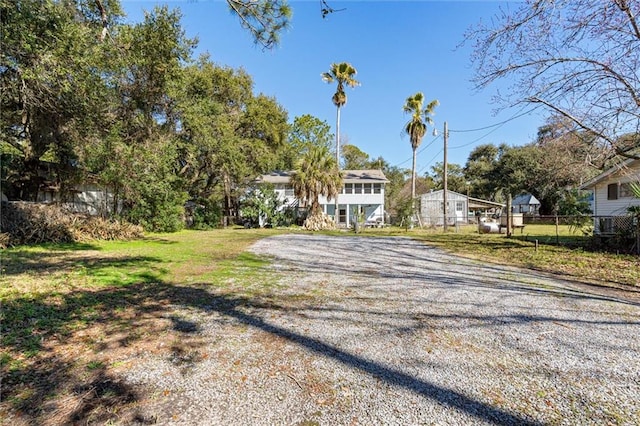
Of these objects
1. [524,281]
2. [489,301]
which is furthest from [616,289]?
[489,301]

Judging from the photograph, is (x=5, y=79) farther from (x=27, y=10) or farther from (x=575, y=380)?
(x=575, y=380)

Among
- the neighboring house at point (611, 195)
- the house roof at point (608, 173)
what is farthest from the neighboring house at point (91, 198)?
the house roof at point (608, 173)

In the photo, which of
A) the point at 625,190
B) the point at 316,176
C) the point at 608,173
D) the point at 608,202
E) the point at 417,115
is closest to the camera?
the point at 608,173

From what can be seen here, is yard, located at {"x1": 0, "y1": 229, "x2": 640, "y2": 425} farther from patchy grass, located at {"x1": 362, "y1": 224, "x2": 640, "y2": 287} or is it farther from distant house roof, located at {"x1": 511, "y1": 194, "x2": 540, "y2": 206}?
distant house roof, located at {"x1": 511, "y1": 194, "x2": 540, "y2": 206}

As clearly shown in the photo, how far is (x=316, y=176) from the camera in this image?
67.5ft

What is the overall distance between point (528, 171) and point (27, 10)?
4310 cm

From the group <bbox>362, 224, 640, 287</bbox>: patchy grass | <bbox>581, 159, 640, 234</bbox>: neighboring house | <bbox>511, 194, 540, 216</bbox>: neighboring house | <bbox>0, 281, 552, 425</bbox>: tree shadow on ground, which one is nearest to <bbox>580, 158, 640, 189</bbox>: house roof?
<bbox>581, 159, 640, 234</bbox>: neighboring house

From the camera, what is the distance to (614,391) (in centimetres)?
244

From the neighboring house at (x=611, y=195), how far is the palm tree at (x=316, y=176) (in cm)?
1338

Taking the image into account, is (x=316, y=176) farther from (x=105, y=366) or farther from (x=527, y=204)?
(x=527, y=204)

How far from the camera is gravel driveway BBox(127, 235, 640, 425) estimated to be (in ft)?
7.20

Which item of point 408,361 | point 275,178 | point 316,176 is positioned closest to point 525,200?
point 316,176

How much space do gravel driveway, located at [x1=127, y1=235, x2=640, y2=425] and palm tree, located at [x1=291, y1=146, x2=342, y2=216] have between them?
15.4 metres

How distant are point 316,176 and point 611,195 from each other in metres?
15.2
